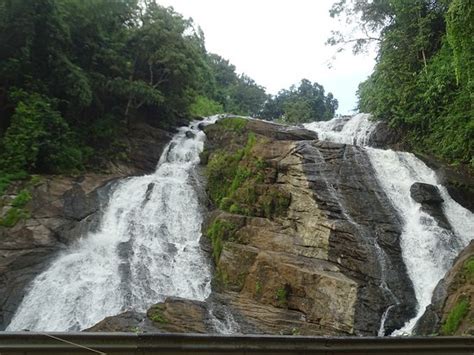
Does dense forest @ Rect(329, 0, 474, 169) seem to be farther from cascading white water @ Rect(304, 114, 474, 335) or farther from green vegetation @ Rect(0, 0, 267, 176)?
green vegetation @ Rect(0, 0, 267, 176)

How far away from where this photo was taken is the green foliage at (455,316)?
30.8 ft

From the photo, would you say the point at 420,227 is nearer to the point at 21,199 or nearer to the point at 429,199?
the point at 429,199

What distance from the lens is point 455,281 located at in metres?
10.7

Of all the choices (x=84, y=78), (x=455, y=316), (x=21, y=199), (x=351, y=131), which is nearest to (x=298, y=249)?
(x=455, y=316)

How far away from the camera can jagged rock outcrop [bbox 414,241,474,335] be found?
9398 millimetres

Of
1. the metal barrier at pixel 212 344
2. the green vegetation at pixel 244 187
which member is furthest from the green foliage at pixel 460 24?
A: the metal barrier at pixel 212 344

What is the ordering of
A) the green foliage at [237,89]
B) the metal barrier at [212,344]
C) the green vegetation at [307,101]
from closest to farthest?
the metal barrier at [212,344] < the green foliage at [237,89] < the green vegetation at [307,101]

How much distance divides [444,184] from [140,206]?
1256cm

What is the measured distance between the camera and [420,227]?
14.3 meters

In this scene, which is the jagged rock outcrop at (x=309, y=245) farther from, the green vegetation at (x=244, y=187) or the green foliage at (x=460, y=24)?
the green foliage at (x=460, y=24)

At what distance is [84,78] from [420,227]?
16.4m

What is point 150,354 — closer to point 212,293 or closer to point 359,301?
point 359,301

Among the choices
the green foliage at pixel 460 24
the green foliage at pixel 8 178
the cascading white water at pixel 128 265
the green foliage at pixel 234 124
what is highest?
the green foliage at pixel 460 24

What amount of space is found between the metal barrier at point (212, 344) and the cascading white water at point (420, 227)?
6473 millimetres
